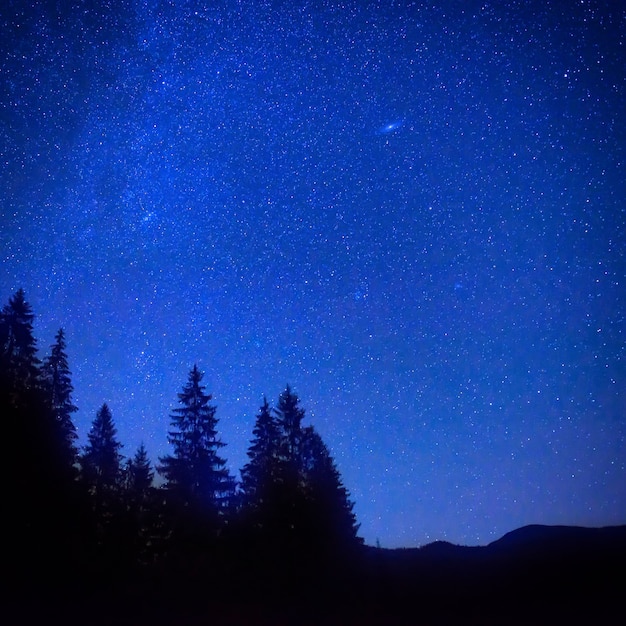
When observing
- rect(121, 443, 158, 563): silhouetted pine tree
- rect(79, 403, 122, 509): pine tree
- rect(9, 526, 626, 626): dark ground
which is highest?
rect(79, 403, 122, 509): pine tree

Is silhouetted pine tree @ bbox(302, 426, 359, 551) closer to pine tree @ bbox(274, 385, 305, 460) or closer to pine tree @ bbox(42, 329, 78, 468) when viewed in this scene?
pine tree @ bbox(274, 385, 305, 460)

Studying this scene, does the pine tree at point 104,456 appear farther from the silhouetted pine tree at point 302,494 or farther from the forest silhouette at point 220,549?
the silhouetted pine tree at point 302,494

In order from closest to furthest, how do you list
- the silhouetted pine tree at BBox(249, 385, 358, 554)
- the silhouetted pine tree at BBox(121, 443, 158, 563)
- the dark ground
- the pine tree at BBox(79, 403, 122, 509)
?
the dark ground < the silhouetted pine tree at BBox(249, 385, 358, 554) < the silhouetted pine tree at BBox(121, 443, 158, 563) < the pine tree at BBox(79, 403, 122, 509)

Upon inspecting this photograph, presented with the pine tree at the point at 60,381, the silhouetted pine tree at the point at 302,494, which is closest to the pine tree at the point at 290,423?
the silhouetted pine tree at the point at 302,494

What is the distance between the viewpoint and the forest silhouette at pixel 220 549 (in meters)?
18.9

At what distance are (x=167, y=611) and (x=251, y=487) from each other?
550 inches

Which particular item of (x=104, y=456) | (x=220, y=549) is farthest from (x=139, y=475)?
(x=220, y=549)

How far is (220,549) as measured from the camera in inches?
1079

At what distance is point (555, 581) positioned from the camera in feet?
72.5

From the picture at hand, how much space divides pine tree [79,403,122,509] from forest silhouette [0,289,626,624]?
375 mm

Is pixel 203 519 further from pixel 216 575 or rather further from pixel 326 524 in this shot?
pixel 326 524

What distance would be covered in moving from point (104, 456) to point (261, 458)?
13270 mm

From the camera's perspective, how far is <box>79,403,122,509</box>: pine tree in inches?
1432

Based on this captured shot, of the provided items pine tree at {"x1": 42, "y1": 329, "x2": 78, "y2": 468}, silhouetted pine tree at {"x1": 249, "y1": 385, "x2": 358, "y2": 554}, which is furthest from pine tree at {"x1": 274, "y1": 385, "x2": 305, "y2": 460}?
pine tree at {"x1": 42, "y1": 329, "x2": 78, "y2": 468}
